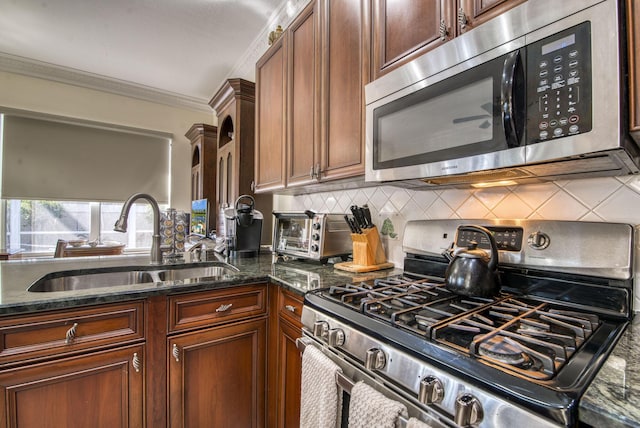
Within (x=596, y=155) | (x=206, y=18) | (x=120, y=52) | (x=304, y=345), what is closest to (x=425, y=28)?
(x=596, y=155)

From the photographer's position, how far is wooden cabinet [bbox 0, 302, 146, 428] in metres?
0.94

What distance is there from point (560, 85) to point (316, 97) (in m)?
1.10

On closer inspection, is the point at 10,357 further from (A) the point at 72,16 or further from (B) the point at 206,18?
(A) the point at 72,16

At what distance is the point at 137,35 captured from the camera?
2646 mm

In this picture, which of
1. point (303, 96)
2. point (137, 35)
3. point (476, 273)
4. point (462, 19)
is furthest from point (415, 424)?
point (137, 35)

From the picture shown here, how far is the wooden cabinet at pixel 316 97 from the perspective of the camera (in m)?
1.34

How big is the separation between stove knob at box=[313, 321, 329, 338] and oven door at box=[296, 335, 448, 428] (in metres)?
0.05

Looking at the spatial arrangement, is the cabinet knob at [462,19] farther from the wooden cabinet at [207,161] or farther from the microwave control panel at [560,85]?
the wooden cabinet at [207,161]

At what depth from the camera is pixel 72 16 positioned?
2406 mm

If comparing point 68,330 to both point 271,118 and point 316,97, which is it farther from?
point 271,118

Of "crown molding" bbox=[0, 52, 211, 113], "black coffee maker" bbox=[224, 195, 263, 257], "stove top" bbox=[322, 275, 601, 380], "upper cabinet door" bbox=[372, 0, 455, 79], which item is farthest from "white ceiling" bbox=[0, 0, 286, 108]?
"stove top" bbox=[322, 275, 601, 380]

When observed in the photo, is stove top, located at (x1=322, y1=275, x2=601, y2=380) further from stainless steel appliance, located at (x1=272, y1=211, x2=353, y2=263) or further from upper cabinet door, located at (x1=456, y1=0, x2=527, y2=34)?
upper cabinet door, located at (x1=456, y1=0, x2=527, y2=34)

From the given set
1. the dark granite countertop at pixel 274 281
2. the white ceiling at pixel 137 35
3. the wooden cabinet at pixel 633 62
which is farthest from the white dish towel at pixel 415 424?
the white ceiling at pixel 137 35

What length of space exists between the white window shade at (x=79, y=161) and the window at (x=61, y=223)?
0.12 meters
